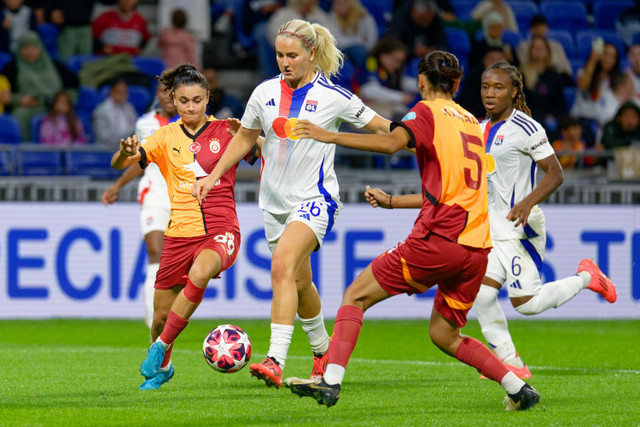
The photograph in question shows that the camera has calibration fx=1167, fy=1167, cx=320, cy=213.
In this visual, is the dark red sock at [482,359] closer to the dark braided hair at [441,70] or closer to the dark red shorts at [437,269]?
the dark red shorts at [437,269]

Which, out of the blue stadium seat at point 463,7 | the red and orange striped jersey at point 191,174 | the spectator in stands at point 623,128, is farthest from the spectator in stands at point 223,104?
the red and orange striped jersey at point 191,174

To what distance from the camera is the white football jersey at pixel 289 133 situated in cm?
711

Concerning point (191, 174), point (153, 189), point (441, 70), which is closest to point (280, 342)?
point (191, 174)

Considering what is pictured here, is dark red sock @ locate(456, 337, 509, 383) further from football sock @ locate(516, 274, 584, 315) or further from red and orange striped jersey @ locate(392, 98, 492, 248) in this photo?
football sock @ locate(516, 274, 584, 315)

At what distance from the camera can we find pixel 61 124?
14.7 m

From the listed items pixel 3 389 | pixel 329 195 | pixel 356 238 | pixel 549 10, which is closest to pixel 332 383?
pixel 329 195

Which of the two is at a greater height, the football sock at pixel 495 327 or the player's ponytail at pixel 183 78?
the player's ponytail at pixel 183 78

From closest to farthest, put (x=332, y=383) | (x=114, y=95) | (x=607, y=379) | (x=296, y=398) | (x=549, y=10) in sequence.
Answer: (x=332, y=383) < (x=296, y=398) < (x=607, y=379) < (x=114, y=95) < (x=549, y=10)

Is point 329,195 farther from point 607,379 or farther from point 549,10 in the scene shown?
point 549,10

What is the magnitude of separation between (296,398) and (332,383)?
1.11m

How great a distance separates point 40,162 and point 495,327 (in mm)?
7268

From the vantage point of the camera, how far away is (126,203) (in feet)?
43.8

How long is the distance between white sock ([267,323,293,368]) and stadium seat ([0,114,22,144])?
8.87 m

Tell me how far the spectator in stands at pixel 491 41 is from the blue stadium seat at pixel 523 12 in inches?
52.9
